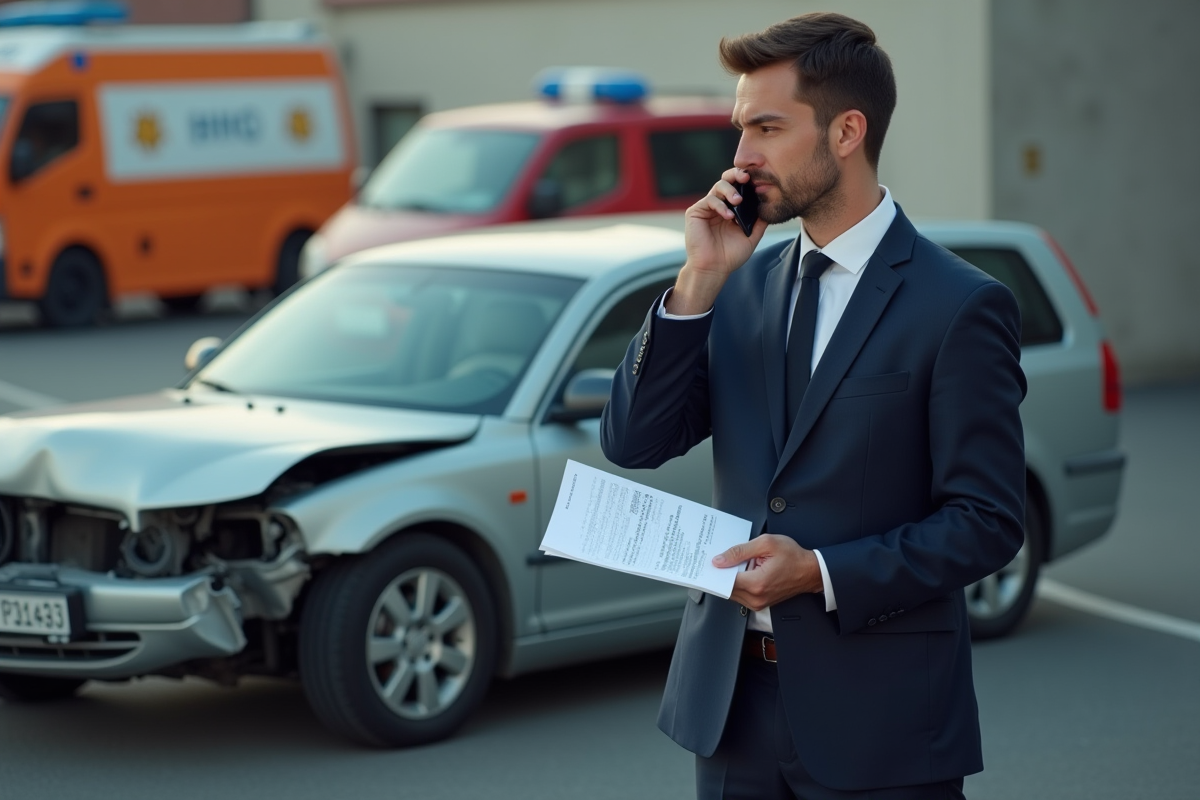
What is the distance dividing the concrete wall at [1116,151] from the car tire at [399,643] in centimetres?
946

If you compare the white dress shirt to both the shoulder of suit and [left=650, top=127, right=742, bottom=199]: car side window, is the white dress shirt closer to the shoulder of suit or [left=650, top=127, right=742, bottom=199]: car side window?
the shoulder of suit

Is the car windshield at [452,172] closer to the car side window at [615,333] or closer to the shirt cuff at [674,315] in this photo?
the car side window at [615,333]

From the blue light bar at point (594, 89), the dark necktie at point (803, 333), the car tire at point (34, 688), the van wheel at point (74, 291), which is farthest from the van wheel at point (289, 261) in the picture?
the dark necktie at point (803, 333)

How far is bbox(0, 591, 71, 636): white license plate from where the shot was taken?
5.55 metres

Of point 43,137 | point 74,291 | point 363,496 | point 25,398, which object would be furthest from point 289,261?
point 363,496

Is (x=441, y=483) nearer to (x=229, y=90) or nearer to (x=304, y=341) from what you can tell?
(x=304, y=341)

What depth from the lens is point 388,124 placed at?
75.7 ft

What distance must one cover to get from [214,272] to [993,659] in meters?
13.9

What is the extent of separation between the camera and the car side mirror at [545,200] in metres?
13.4

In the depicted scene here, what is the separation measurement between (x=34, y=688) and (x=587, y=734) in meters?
1.87

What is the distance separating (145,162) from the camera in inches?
748

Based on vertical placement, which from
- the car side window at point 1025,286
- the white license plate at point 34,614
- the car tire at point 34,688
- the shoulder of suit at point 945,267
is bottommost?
the car tire at point 34,688

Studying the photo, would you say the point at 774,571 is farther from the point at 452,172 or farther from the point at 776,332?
the point at 452,172

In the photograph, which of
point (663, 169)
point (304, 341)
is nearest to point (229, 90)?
point (663, 169)
